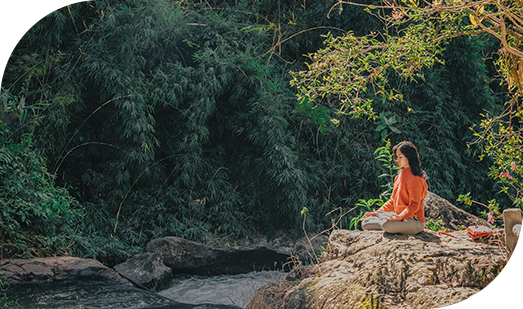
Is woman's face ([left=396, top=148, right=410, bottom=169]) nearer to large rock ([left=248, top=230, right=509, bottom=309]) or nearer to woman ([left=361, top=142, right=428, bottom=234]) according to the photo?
woman ([left=361, top=142, right=428, bottom=234])

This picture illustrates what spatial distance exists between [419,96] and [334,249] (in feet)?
14.4

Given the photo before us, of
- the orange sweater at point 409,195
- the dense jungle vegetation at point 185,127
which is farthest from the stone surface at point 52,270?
the orange sweater at point 409,195

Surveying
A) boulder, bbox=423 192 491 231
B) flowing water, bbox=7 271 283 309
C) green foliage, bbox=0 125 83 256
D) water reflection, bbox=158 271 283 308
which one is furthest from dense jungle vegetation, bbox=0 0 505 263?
boulder, bbox=423 192 491 231

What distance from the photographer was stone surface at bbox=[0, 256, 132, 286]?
3639 millimetres

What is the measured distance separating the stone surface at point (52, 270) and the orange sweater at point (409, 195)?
→ 298cm

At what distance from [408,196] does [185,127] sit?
142 inches

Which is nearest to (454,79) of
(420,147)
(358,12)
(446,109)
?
(446,109)

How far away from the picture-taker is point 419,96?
21.9ft

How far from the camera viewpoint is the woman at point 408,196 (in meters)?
2.82

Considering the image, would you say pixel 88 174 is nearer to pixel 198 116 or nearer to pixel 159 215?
pixel 159 215

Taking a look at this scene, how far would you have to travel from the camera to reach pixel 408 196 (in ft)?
9.48

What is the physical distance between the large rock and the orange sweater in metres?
0.19

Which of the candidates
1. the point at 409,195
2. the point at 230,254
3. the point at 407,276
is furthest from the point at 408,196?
the point at 230,254

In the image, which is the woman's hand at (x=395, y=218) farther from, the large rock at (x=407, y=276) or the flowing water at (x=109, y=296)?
the flowing water at (x=109, y=296)
